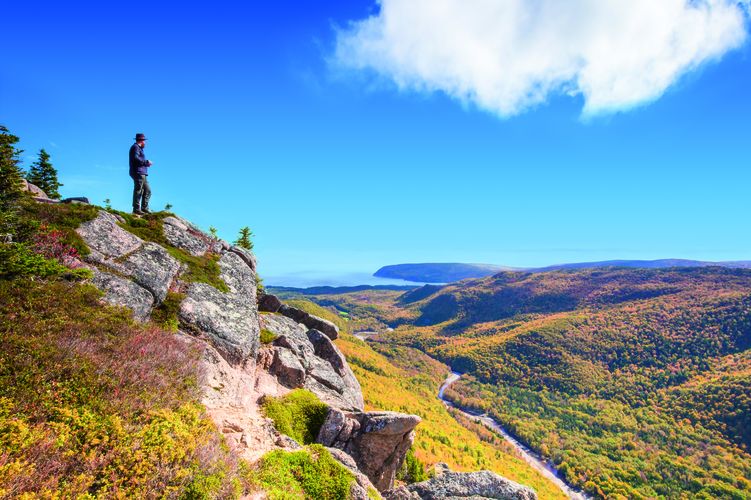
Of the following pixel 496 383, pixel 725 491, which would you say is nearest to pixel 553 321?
pixel 496 383

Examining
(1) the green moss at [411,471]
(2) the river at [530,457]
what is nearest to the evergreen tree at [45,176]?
(1) the green moss at [411,471]

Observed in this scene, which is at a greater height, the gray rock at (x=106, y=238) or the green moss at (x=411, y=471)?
the gray rock at (x=106, y=238)

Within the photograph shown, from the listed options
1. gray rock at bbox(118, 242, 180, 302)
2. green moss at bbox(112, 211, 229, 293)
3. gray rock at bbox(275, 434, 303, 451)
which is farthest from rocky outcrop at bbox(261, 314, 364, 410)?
gray rock at bbox(118, 242, 180, 302)

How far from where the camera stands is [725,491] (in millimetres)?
74562

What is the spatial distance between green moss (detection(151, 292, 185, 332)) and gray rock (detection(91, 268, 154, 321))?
515 mm

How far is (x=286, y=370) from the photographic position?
19609 mm

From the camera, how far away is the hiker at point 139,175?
64.6ft

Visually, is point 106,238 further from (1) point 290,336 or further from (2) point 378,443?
(2) point 378,443

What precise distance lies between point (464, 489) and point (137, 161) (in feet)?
82.3

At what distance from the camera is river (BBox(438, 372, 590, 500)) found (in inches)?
3110

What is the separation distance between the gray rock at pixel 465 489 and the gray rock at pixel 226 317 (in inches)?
408

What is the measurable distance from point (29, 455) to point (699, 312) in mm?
224572

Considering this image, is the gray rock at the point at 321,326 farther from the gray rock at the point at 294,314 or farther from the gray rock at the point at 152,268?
the gray rock at the point at 152,268

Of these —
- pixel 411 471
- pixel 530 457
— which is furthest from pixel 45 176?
pixel 530 457
